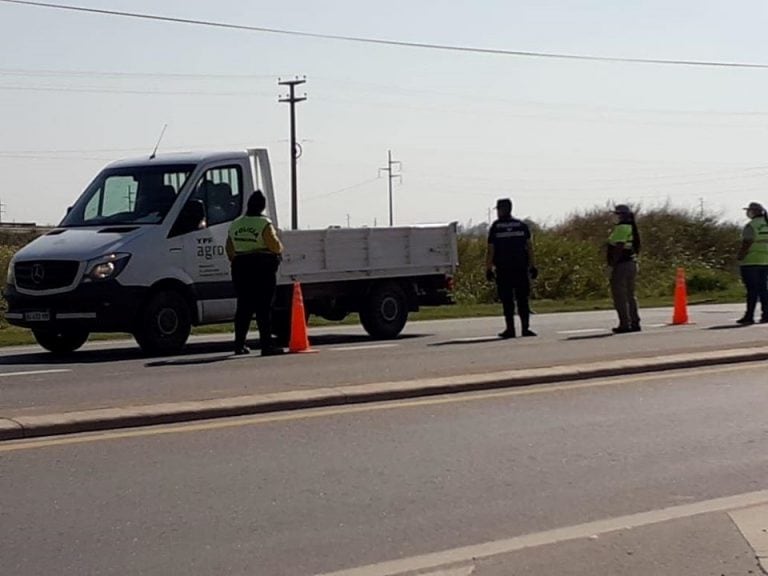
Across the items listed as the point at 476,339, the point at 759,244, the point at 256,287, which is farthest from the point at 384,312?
the point at 759,244

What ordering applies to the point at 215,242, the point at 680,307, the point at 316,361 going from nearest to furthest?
the point at 316,361 < the point at 215,242 < the point at 680,307

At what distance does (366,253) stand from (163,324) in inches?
136

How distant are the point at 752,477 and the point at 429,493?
2.08m

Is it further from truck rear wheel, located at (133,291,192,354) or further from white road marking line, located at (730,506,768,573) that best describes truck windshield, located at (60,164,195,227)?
white road marking line, located at (730,506,768,573)

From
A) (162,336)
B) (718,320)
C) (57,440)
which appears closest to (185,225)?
(162,336)

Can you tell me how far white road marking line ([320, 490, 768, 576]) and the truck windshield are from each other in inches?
395

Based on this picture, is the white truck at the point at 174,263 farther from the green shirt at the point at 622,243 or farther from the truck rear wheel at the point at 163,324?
the green shirt at the point at 622,243

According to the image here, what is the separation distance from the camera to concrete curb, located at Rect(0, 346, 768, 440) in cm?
992

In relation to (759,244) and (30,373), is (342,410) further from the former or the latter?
(759,244)

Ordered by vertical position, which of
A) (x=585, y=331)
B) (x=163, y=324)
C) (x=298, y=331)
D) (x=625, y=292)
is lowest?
(x=585, y=331)

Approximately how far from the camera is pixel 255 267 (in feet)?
51.6

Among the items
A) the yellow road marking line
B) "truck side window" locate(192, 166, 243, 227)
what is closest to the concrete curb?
the yellow road marking line

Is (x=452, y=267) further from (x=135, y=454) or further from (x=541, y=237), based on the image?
(x=541, y=237)

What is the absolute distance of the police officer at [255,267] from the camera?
15703 mm
